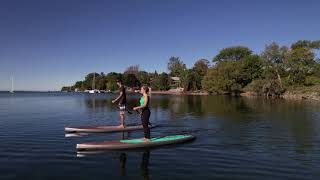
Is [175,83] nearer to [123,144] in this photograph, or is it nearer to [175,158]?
[123,144]

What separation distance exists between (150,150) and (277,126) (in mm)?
12081

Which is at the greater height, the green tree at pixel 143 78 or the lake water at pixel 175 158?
the green tree at pixel 143 78

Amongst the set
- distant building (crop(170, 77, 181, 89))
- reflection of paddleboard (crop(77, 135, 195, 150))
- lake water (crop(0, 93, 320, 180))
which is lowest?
lake water (crop(0, 93, 320, 180))

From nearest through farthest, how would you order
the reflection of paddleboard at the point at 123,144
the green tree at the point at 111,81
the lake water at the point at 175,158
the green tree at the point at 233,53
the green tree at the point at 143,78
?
the lake water at the point at 175,158, the reflection of paddleboard at the point at 123,144, the green tree at the point at 233,53, the green tree at the point at 143,78, the green tree at the point at 111,81

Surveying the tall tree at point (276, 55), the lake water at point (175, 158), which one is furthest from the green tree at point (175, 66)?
the lake water at point (175, 158)

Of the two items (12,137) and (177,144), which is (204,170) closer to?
(177,144)

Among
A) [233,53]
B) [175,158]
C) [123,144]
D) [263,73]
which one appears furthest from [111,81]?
[175,158]

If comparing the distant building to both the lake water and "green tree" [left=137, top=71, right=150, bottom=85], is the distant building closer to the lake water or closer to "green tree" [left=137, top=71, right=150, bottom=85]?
"green tree" [left=137, top=71, right=150, bottom=85]

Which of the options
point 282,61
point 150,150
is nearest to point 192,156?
point 150,150

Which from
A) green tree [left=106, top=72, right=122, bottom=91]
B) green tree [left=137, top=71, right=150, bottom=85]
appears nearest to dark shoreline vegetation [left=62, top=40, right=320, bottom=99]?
green tree [left=137, top=71, right=150, bottom=85]

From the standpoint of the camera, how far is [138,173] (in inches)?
432

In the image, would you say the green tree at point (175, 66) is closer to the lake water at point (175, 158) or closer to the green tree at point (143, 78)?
the green tree at point (143, 78)

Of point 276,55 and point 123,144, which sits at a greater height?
point 276,55

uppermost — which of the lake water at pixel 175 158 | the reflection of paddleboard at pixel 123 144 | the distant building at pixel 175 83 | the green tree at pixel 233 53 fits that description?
the green tree at pixel 233 53
